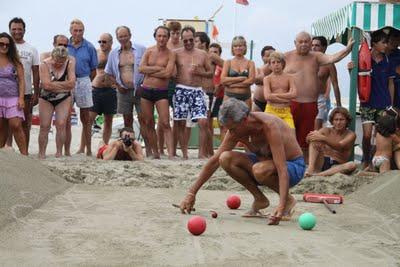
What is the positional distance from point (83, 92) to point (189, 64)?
63.1 inches

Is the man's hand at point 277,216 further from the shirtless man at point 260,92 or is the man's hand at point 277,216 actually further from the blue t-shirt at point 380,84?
the shirtless man at point 260,92

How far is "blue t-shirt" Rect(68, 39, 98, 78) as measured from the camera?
37.4 feet

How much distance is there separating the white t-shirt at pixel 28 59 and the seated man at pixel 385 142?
4769 mm

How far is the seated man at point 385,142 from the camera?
970cm

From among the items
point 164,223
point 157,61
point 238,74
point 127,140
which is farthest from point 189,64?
point 164,223

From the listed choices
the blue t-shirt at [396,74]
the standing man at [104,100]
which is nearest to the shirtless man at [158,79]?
the standing man at [104,100]

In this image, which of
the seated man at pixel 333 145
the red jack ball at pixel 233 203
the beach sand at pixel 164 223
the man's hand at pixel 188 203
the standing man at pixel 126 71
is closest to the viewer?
the beach sand at pixel 164 223

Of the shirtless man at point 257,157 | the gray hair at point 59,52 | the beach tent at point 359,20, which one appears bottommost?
the shirtless man at point 257,157

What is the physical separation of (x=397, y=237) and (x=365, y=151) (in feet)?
14.7

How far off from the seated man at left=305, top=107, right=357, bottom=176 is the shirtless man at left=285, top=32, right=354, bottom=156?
16.7 inches

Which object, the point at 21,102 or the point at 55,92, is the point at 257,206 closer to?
the point at 21,102

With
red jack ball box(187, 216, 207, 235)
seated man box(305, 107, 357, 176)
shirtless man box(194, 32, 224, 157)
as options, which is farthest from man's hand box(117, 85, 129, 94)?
red jack ball box(187, 216, 207, 235)

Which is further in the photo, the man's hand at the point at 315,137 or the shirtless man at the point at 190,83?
the shirtless man at the point at 190,83

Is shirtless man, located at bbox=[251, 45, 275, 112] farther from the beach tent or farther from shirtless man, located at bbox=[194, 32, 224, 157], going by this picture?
the beach tent
